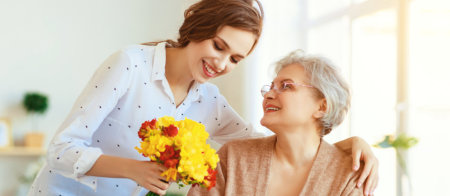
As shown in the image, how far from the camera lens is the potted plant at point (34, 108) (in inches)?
Result: 205

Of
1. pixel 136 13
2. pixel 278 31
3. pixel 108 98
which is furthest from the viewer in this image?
pixel 136 13

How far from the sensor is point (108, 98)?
1.84 meters

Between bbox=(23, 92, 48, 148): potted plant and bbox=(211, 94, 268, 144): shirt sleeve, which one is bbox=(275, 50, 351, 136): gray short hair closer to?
bbox=(211, 94, 268, 144): shirt sleeve

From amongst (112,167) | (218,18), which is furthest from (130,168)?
(218,18)

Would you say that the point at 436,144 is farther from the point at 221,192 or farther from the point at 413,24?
the point at 221,192

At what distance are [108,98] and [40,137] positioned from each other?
3729 millimetres

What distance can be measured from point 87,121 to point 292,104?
0.79 meters

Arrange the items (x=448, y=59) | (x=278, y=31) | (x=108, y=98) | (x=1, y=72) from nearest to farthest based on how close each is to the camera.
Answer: (x=108, y=98) < (x=448, y=59) < (x=278, y=31) < (x=1, y=72)

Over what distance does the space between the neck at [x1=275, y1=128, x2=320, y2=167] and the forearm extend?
2.28 feet

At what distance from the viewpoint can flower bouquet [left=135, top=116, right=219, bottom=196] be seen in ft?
4.99

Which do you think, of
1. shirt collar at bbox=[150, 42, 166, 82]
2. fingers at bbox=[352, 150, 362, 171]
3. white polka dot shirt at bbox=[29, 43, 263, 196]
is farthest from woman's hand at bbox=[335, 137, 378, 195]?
shirt collar at bbox=[150, 42, 166, 82]

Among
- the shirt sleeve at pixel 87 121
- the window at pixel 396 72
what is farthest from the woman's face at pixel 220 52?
the window at pixel 396 72

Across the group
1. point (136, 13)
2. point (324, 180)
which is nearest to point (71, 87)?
point (136, 13)

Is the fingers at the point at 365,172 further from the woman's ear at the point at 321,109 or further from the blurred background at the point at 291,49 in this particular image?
the blurred background at the point at 291,49
